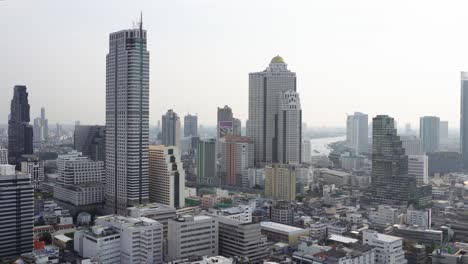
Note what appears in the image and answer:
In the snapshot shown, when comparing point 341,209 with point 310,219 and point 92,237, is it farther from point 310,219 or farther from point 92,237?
point 92,237

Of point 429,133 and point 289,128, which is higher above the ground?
point 289,128

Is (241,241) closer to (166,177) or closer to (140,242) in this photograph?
(140,242)

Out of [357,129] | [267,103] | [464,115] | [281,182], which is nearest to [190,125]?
[357,129]

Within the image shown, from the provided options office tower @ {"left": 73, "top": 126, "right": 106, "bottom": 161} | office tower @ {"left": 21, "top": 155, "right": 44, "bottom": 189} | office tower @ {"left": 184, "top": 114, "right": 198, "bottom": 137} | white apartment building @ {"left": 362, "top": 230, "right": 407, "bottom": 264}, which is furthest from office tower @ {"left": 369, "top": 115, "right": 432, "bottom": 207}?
office tower @ {"left": 184, "top": 114, "right": 198, "bottom": 137}

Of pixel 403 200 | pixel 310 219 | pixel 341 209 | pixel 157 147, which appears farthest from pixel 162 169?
pixel 403 200

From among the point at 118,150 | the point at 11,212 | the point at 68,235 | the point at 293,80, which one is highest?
the point at 293,80
